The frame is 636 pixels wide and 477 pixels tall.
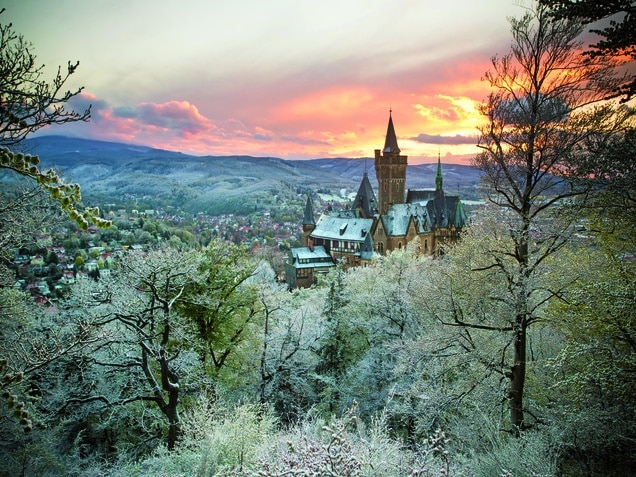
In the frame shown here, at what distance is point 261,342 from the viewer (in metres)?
15.8

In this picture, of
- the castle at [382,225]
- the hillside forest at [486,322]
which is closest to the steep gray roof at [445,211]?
the castle at [382,225]

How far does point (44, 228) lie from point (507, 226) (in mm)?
Result: 9159

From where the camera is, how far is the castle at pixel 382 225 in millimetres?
51625

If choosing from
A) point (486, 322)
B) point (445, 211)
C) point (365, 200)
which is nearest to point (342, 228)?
point (365, 200)

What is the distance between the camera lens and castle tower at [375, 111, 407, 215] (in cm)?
6092

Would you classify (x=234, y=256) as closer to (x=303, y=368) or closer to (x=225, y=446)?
(x=303, y=368)

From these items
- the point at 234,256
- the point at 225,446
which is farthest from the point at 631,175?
the point at 234,256

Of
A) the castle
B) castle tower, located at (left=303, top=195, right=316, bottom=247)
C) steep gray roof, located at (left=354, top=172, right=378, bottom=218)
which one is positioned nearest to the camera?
the castle

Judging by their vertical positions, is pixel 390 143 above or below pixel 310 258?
above

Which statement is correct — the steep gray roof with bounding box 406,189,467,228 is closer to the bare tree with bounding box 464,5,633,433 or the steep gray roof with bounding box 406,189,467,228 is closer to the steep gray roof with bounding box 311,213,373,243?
the steep gray roof with bounding box 311,213,373,243

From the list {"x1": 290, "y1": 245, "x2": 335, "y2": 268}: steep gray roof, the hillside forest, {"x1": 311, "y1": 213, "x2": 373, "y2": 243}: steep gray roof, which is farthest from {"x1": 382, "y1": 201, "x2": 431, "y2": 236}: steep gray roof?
the hillside forest

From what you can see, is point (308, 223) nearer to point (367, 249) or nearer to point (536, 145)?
point (367, 249)

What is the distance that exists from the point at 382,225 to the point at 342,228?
7.90 metres

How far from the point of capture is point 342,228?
5731cm
